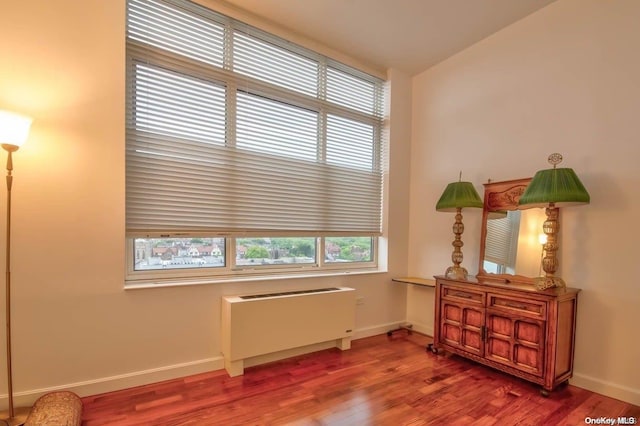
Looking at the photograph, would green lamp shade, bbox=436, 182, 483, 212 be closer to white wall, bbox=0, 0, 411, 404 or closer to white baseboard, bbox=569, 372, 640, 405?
white baseboard, bbox=569, 372, 640, 405

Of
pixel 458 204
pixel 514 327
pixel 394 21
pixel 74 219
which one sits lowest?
pixel 514 327

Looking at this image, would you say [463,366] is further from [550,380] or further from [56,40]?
[56,40]

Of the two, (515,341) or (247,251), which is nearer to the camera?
(515,341)

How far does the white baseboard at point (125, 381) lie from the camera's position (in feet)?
6.81

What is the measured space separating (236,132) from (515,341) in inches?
118

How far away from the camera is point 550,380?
2.31 metres

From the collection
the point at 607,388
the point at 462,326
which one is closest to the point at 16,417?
the point at 462,326

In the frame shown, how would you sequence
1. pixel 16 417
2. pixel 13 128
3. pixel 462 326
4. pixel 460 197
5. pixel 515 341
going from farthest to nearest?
pixel 460 197
pixel 462 326
pixel 515 341
pixel 16 417
pixel 13 128

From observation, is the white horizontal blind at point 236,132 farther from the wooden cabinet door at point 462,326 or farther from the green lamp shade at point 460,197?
the wooden cabinet door at point 462,326

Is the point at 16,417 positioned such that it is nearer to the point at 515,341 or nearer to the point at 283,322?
the point at 283,322

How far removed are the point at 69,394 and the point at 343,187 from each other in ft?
9.44

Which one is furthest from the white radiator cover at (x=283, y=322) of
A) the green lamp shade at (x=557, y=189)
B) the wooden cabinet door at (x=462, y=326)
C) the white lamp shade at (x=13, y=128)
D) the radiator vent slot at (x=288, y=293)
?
the green lamp shade at (x=557, y=189)

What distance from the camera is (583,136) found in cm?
255

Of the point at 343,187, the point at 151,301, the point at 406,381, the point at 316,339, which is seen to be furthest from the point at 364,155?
the point at 151,301
